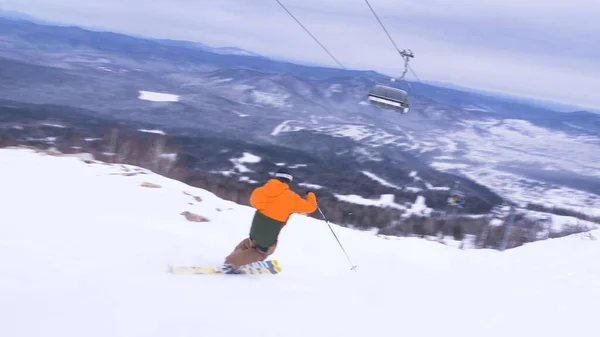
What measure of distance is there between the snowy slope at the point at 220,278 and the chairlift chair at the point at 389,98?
16.9 feet

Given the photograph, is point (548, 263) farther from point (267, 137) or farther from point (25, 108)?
point (267, 137)

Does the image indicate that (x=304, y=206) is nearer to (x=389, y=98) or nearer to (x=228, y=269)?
(x=228, y=269)

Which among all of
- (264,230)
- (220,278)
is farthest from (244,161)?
(220,278)

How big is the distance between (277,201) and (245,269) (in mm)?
1192

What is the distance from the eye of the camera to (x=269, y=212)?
6.43m

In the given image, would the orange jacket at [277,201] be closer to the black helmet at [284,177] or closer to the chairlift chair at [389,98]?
the black helmet at [284,177]

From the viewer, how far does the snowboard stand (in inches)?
237

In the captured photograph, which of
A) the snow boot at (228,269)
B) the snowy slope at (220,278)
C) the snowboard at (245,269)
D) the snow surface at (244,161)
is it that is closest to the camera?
the snowy slope at (220,278)

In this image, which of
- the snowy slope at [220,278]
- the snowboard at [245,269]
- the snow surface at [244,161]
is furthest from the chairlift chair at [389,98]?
the snow surface at [244,161]

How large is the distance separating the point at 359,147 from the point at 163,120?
3342 inches

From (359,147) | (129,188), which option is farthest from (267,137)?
(129,188)

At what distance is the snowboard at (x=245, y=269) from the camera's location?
6020 millimetres

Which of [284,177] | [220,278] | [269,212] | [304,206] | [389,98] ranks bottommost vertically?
[220,278]

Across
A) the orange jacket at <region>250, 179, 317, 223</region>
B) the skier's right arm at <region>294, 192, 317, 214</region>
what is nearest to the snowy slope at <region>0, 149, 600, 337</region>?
the orange jacket at <region>250, 179, 317, 223</region>
